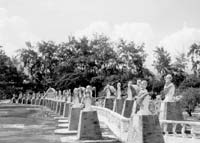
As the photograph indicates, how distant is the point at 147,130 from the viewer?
10766mm

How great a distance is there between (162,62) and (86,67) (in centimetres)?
1467

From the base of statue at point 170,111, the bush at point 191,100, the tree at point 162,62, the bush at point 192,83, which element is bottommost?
the base of statue at point 170,111

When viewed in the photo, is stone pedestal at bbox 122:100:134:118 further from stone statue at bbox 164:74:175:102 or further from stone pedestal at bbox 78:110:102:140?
stone pedestal at bbox 78:110:102:140

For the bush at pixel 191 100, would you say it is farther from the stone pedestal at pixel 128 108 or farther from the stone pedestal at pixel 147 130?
the stone pedestal at pixel 147 130

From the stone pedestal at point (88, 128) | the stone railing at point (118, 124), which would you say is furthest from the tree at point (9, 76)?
the stone pedestal at point (88, 128)

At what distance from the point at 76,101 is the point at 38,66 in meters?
58.6

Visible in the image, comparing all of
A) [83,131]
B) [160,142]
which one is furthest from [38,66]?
[160,142]

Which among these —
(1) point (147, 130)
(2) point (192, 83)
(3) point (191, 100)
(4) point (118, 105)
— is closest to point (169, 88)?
(1) point (147, 130)

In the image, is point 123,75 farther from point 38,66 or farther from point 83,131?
point 83,131

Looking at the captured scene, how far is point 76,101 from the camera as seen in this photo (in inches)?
803

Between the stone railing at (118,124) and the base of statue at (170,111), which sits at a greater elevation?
the base of statue at (170,111)

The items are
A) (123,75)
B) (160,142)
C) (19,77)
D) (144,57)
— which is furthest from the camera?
(19,77)

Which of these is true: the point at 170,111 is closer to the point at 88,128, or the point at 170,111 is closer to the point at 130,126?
the point at 88,128

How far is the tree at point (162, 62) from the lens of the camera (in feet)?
207
